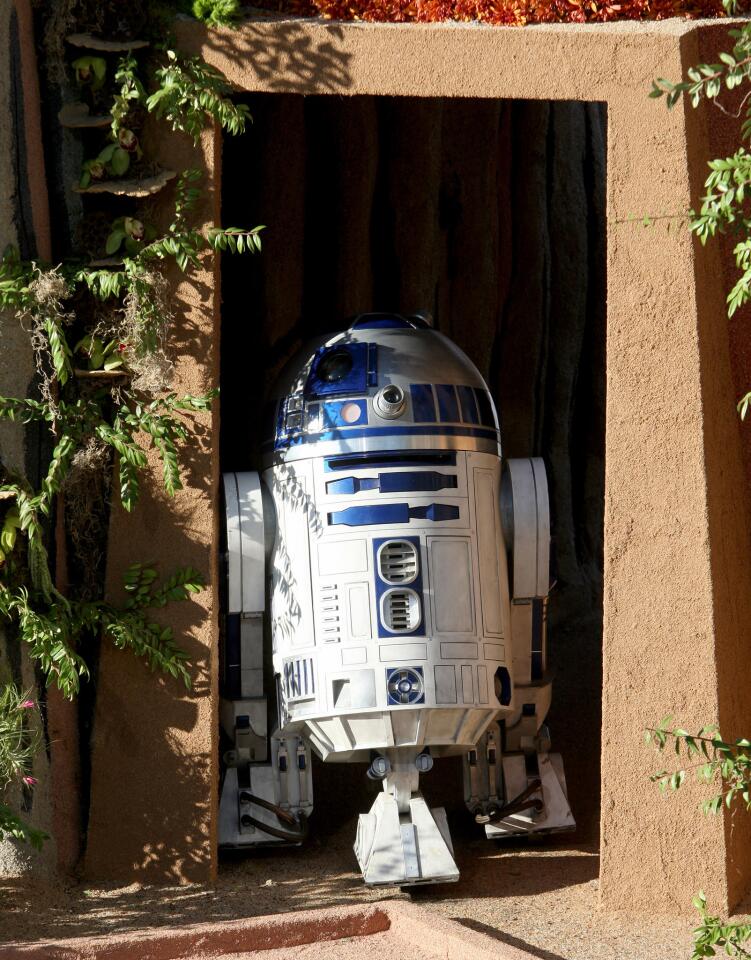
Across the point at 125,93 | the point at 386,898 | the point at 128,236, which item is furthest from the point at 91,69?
the point at 386,898

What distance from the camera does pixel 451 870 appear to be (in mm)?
5219

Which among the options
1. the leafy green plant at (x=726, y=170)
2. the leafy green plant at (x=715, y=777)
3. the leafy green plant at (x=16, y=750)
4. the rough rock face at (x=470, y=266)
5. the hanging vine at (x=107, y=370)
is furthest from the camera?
the rough rock face at (x=470, y=266)

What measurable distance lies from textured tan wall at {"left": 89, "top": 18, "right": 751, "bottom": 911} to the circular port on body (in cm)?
60

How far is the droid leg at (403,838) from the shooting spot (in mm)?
5215

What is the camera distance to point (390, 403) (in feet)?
17.4

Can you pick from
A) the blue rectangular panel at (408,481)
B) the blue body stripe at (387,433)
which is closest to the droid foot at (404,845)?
the blue rectangular panel at (408,481)

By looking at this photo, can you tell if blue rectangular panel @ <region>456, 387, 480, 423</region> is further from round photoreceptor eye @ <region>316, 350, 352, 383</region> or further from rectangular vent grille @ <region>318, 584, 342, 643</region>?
rectangular vent grille @ <region>318, 584, 342, 643</region>

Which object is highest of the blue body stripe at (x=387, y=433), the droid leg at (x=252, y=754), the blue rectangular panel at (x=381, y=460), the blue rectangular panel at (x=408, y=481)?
the blue body stripe at (x=387, y=433)

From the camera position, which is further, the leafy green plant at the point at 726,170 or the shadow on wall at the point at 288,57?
the shadow on wall at the point at 288,57

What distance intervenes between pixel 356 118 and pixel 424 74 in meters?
2.25

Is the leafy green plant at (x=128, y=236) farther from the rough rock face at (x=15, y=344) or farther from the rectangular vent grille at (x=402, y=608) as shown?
the rectangular vent grille at (x=402, y=608)

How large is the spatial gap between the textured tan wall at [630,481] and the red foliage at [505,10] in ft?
0.26

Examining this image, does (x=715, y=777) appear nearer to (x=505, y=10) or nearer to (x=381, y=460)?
(x=381, y=460)

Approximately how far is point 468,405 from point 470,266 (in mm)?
2416
